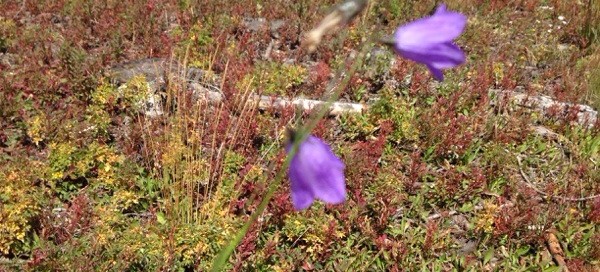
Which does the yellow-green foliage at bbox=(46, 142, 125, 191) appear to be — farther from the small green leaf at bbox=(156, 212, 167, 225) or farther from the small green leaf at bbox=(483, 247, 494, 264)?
the small green leaf at bbox=(483, 247, 494, 264)

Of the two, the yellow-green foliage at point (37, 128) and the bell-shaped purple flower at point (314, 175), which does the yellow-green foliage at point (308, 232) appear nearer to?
the yellow-green foliage at point (37, 128)

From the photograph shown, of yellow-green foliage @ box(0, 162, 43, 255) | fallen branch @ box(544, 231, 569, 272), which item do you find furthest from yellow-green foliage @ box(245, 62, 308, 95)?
fallen branch @ box(544, 231, 569, 272)

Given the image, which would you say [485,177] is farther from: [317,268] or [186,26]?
[186,26]

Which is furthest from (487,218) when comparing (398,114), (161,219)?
(161,219)

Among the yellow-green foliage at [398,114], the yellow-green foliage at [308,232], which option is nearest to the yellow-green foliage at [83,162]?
the yellow-green foliage at [308,232]

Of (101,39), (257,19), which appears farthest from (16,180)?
(257,19)

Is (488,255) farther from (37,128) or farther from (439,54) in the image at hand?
(37,128)

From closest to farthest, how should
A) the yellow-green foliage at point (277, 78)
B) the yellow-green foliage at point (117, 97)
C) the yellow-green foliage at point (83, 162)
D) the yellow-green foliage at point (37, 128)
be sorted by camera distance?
the yellow-green foliage at point (83, 162)
the yellow-green foliage at point (37, 128)
the yellow-green foliage at point (117, 97)
the yellow-green foliage at point (277, 78)
